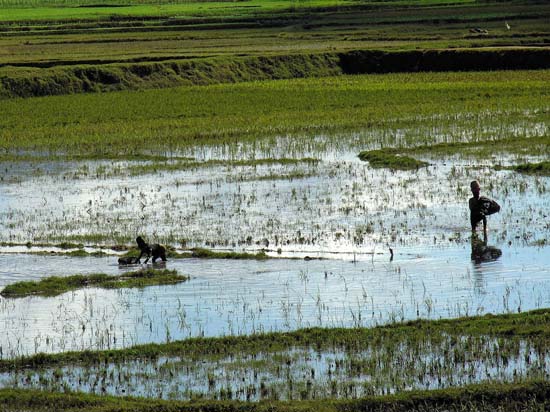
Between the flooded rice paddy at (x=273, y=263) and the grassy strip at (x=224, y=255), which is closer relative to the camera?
the flooded rice paddy at (x=273, y=263)

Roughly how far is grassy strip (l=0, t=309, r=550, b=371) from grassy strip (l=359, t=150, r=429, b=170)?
10.3 m

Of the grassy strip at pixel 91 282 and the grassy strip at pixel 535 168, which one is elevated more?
the grassy strip at pixel 535 168

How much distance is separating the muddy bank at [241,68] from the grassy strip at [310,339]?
24670 millimetres

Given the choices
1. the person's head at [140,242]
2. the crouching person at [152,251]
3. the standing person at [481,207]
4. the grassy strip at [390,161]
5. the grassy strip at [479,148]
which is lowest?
the crouching person at [152,251]

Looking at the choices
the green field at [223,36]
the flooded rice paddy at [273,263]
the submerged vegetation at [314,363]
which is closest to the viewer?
the submerged vegetation at [314,363]

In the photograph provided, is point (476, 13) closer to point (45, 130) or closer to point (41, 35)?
point (41, 35)

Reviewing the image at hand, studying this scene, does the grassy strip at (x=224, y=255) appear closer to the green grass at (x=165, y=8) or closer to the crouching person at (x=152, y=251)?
the crouching person at (x=152, y=251)

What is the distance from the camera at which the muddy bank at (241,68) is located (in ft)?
112

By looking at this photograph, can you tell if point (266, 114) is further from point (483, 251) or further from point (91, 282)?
point (91, 282)

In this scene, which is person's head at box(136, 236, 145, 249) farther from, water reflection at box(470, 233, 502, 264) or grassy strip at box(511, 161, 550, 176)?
grassy strip at box(511, 161, 550, 176)

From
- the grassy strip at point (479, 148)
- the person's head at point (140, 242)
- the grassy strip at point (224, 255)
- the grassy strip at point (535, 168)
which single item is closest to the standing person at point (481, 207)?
the grassy strip at point (224, 255)

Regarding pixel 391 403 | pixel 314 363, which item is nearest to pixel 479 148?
pixel 314 363

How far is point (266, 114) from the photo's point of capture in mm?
28375

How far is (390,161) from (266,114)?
321 inches
